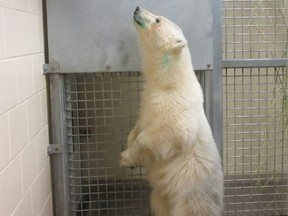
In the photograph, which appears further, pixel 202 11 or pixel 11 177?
pixel 202 11

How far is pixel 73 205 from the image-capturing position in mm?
2721

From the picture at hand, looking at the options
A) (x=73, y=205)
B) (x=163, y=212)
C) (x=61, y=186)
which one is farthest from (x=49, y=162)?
(x=163, y=212)

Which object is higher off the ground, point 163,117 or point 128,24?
point 128,24

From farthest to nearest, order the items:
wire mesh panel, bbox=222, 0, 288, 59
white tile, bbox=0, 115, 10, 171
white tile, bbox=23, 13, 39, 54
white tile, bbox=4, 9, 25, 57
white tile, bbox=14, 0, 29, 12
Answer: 1. wire mesh panel, bbox=222, 0, 288, 59
2. white tile, bbox=23, 13, 39, 54
3. white tile, bbox=14, 0, 29, 12
4. white tile, bbox=4, 9, 25, 57
5. white tile, bbox=0, 115, 10, 171

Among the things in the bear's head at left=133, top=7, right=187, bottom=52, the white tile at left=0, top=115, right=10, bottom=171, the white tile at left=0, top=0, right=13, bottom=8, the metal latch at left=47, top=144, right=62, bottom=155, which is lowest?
the metal latch at left=47, top=144, right=62, bottom=155

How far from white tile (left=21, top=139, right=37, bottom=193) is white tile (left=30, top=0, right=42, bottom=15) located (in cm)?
69

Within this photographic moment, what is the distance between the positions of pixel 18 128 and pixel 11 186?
10.4 inches

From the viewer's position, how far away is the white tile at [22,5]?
1852mm

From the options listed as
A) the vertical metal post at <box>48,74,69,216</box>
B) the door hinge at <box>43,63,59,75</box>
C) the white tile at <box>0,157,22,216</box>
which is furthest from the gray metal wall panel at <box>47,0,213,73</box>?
the white tile at <box>0,157,22,216</box>

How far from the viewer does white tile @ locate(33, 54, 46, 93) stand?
220 centimetres

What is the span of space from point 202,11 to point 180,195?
3.58ft

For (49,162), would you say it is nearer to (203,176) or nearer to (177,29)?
(203,176)

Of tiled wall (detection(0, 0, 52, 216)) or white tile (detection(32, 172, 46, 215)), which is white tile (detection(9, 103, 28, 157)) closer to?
tiled wall (detection(0, 0, 52, 216))

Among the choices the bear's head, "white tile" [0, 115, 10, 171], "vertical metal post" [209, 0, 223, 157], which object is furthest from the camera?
"vertical metal post" [209, 0, 223, 157]
